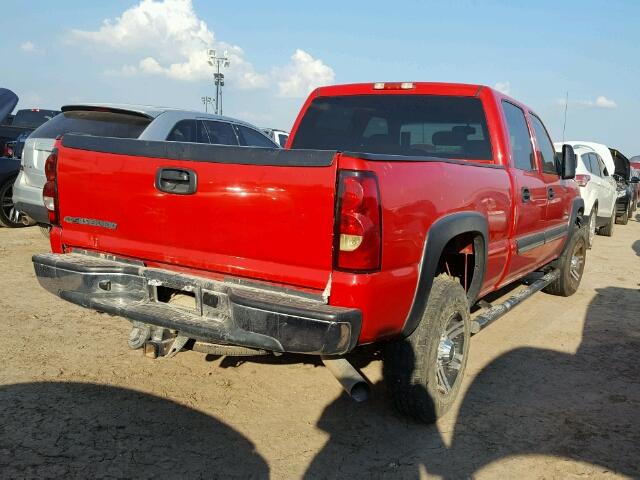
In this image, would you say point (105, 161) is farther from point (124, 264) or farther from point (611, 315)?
point (611, 315)

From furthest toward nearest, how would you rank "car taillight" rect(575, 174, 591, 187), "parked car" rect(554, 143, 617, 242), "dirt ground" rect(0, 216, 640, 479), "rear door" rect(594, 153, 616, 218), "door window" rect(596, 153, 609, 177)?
1. "door window" rect(596, 153, 609, 177)
2. "rear door" rect(594, 153, 616, 218)
3. "parked car" rect(554, 143, 617, 242)
4. "car taillight" rect(575, 174, 591, 187)
5. "dirt ground" rect(0, 216, 640, 479)

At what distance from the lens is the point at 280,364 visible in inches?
157

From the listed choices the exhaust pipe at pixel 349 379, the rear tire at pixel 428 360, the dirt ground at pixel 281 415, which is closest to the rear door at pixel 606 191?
the dirt ground at pixel 281 415

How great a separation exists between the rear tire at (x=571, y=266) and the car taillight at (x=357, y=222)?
4.29 m

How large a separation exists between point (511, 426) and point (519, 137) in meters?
2.32

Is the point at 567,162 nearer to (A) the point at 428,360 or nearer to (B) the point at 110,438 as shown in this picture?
(A) the point at 428,360

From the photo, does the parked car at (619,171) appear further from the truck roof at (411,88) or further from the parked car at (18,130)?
the parked car at (18,130)

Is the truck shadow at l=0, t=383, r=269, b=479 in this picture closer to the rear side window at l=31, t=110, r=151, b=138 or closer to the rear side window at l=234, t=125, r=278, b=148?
the rear side window at l=31, t=110, r=151, b=138

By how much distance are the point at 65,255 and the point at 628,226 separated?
15811 mm

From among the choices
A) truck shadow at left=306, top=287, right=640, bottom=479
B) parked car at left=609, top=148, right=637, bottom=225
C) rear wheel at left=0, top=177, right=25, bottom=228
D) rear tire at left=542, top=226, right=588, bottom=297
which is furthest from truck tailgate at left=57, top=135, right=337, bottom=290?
parked car at left=609, top=148, right=637, bottom=225

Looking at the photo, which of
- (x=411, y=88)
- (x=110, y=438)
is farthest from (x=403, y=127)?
(x=110, y=438)

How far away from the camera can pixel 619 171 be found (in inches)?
538

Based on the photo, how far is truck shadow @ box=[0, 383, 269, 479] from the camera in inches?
103

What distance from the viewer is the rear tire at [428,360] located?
9.92 ft
